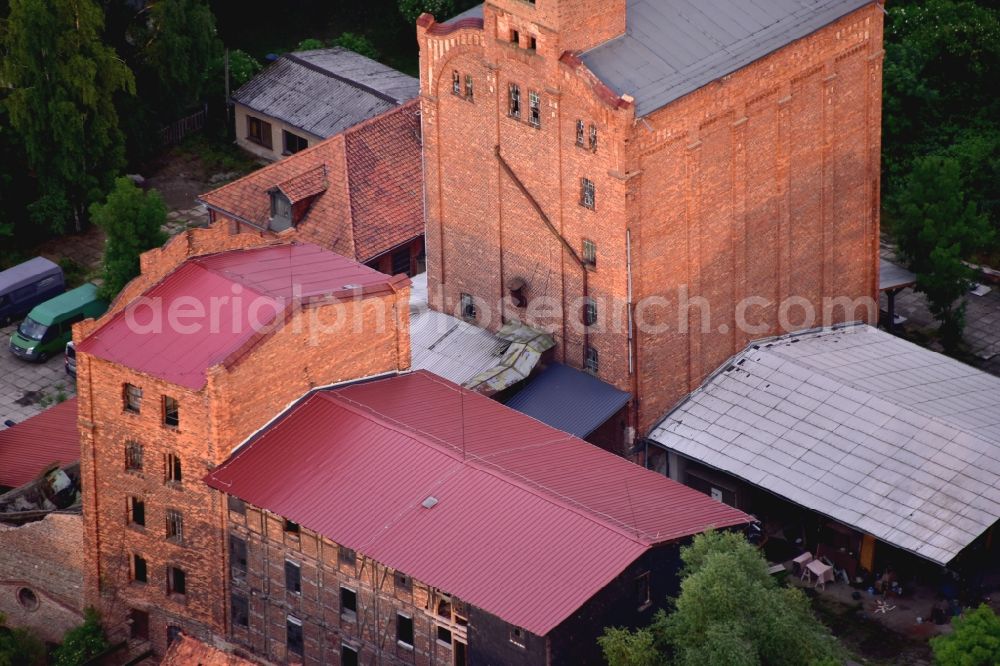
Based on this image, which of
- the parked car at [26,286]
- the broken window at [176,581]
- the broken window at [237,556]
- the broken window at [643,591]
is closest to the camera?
the broken window at [643,591]

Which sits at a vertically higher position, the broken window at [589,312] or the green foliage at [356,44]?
the green foliage at [356,44]

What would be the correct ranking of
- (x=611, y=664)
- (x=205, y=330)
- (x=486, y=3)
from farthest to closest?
(x=486, y=3)
(x=205, y=330)
(x=611, y=664)

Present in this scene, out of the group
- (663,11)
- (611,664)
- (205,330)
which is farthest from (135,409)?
(663,11)

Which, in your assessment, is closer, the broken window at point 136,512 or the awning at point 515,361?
the broken window at point 136,512

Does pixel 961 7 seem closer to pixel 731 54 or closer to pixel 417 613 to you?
pixel 731 54

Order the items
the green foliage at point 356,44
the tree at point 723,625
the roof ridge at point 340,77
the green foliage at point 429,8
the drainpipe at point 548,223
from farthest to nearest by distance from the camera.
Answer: the green foliage at point 356,44 < the green foliage at point 429,8 < the roof ridge at point 340,77 < the drainpipe at point 548,223 < the tree at point 723,625

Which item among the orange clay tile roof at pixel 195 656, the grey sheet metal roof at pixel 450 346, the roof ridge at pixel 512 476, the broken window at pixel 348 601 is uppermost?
the roof ridge at pixel 512 476

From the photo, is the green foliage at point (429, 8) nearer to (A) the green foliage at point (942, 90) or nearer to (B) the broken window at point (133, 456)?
(A) the green foliage at point (942, 90)

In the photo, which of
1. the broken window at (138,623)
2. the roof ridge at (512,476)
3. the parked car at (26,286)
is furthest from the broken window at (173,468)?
the parked car at (26,286)
